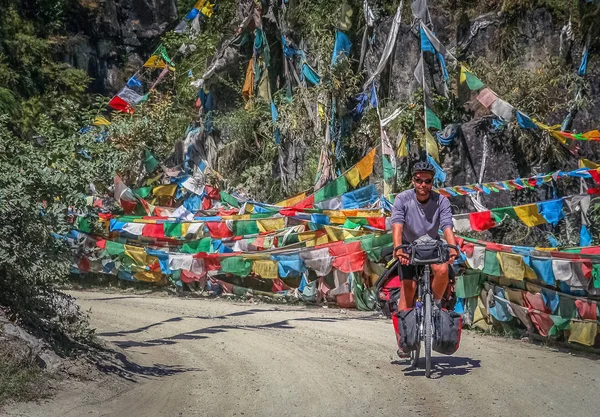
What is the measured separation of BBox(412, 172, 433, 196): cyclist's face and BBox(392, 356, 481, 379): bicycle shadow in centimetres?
176

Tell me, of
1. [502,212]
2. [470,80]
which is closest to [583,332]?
[502,212]

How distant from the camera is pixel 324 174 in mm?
22219

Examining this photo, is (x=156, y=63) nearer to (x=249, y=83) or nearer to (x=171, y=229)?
(x=249, y=83)

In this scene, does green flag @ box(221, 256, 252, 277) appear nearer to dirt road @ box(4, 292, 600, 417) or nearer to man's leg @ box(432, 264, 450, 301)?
dirt road @ box(4, 292, 600, 417)

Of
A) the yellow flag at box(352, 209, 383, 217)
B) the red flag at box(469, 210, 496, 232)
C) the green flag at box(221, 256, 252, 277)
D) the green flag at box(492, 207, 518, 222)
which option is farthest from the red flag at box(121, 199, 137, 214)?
the green flag at box(492, 207, 518, 222)

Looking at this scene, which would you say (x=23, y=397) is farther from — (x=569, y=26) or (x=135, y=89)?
(x=135, y=89)

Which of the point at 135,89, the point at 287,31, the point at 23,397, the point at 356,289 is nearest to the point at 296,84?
the point at 287,31

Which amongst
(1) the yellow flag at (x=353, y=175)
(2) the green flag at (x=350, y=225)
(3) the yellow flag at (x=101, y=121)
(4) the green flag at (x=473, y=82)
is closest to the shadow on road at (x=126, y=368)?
(2) the green flag at (x=350, y=225)

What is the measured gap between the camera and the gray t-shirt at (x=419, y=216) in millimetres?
8570

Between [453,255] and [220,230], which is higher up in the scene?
[220,230]

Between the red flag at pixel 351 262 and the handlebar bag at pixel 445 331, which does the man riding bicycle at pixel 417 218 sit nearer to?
the handlebar bag at pixel 445 331

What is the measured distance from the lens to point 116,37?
34.1m

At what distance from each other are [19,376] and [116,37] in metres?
28.6

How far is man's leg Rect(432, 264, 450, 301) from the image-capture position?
8.20 meters
